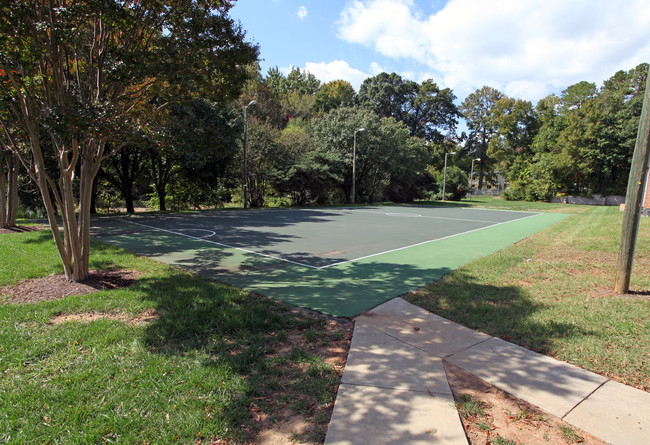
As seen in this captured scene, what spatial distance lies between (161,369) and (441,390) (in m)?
2.41

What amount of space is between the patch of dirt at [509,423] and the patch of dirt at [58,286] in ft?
17.7

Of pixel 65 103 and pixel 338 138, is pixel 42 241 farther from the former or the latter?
pixel 338 138

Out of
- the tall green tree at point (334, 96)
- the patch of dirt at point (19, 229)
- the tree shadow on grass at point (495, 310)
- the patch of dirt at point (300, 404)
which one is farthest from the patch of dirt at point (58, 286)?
the tall green tree at point (334, 96)

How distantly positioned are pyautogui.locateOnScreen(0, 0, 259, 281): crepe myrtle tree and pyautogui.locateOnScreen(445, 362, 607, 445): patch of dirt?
5361 millimetres

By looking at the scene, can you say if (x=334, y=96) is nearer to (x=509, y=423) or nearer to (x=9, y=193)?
(x=9, y=193)

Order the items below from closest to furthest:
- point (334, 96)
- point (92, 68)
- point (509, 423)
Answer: point (509, 423) < point (92, 68) < point (334, 96)

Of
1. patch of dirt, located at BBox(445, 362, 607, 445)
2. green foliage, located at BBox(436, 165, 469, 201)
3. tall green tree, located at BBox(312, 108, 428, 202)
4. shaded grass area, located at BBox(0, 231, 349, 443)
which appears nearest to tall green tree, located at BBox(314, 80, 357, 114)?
tall green tree, located at BBox(312, 108, 428, 202)

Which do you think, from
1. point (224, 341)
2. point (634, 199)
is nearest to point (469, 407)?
point (224, 341)

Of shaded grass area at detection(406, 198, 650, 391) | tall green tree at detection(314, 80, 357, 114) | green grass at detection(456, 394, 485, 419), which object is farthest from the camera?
tall green tree at detection(314, 80, 357, 114)

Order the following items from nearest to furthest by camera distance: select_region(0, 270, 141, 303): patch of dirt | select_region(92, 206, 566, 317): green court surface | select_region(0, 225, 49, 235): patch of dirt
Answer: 1. select_region(0, 270, 141, 303): patch of dirt
2. select_region(92, 206, 566, 317): green court surface
3. select_region(0, 225, 49, 235): patch of dirt

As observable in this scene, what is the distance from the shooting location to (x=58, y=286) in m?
5.58

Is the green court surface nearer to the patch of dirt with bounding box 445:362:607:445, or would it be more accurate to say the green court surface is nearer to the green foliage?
the patch of dirt with bounding box 445:362:607:445

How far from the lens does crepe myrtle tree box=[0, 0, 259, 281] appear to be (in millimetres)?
4906

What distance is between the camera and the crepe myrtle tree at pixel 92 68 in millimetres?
4906
